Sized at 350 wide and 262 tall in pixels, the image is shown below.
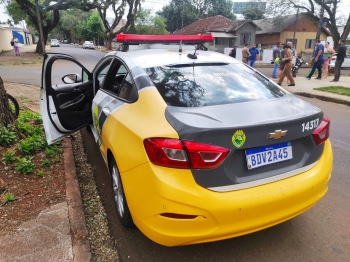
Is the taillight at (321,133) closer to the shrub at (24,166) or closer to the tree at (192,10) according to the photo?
the shrub at (24,166)

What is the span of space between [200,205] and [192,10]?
2146 inches

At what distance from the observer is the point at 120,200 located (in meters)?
2.70

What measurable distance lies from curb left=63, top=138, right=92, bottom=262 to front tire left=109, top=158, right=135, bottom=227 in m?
0.33

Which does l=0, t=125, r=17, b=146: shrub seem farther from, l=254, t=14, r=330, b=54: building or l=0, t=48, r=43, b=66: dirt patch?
l=254, t=14, r=330, b=54: building

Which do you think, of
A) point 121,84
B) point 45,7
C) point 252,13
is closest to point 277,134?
point 121,84


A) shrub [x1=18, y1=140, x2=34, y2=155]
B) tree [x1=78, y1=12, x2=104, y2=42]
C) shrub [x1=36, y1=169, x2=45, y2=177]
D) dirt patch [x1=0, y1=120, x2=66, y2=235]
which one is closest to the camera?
dirt patch [x1=0, y1=120, x2=66, y2=235]

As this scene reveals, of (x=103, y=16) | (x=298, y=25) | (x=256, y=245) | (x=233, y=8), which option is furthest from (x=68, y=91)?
(x=233, y=8)

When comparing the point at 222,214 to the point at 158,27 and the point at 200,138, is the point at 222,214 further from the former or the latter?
the point at 158,27

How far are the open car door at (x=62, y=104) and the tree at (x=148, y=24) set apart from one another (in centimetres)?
3814

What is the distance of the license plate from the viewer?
6.70 feet

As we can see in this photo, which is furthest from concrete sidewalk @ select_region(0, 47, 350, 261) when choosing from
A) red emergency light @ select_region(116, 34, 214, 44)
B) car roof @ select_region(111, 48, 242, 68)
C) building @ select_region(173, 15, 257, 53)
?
building @ select_region(173, 15, 257, 53)

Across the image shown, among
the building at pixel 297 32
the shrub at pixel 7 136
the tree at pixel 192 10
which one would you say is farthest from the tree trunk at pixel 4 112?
the tree at pixel 192 10

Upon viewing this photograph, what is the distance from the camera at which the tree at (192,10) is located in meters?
49.2

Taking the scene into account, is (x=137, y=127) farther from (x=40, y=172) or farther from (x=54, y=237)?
(x=40, y=172)
